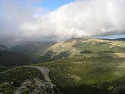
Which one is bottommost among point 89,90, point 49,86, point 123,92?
point 89,90

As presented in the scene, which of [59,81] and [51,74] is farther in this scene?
[51,74]

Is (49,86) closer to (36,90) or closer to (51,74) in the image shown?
(36,90)

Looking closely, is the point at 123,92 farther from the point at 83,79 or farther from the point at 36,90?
the point at 83,79

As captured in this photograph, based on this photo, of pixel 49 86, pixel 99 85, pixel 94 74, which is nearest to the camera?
pixel 49 86

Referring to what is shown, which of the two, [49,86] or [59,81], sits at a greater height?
[49,86]

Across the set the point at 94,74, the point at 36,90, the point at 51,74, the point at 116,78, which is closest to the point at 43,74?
the point at 51,74

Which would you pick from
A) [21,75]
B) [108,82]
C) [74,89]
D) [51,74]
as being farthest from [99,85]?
[21,75]

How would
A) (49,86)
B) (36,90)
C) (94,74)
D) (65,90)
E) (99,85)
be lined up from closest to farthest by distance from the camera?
(36,90)
(49,86)
(65,90)
(99,85)
(94,74)

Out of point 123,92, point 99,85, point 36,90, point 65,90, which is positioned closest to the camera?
point 36,90

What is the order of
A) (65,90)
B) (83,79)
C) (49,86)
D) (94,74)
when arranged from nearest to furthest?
(49,86)
(65,90)
(83,79)
(94,74)
